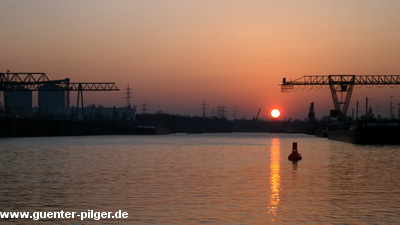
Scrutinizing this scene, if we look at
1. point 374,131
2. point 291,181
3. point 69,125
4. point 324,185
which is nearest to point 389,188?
point 324,185

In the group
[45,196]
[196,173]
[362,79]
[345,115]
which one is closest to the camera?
[45,196]

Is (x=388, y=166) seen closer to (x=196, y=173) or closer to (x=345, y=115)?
(x=196, y=173)

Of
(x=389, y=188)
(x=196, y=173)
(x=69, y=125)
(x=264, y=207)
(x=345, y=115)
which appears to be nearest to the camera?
(x=264, y=207)

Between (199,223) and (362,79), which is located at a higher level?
(362,79)

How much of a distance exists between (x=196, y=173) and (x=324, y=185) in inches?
385

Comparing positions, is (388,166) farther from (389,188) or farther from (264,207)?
(264,207)

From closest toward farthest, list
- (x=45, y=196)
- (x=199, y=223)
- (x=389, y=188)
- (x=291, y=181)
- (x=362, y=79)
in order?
(x=199, y=223), (x=45, y=196), (x=389, y=188), (x=291, y=181), (x=362, y=79)

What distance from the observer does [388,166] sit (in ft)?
155

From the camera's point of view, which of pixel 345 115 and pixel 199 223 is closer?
pixel 199 223

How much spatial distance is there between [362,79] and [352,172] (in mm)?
111869

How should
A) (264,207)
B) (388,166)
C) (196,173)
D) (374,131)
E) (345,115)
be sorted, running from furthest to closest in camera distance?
1. (345,115)
2. (374,131)
3. (388,166)
4. (196,173)
5. (264,207)

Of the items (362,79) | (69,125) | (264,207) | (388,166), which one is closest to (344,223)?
(264,207)

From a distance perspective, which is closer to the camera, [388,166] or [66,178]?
[66,178]

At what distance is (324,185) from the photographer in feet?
107
